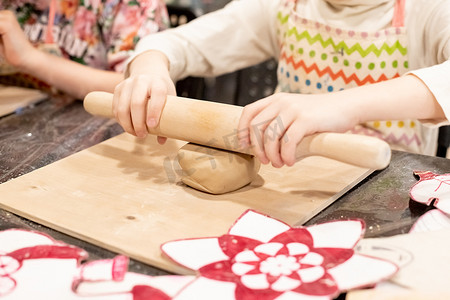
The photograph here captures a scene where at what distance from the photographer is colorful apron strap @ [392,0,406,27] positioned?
110 cm

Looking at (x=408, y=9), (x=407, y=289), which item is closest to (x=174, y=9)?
(x=408, y=9)

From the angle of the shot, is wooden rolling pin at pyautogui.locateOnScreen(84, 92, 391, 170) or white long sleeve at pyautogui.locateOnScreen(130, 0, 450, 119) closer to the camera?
wooden rolling pin at pyautogui.locateOnScreen(84, 92, 391, 170)

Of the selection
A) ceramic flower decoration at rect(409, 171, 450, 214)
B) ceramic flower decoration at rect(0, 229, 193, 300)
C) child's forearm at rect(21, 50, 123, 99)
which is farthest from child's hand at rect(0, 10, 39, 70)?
ceramic flower decoration at rect(409, 171, 450, 214)

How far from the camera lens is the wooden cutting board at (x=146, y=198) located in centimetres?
72

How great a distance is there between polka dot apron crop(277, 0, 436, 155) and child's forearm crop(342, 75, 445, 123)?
223mm

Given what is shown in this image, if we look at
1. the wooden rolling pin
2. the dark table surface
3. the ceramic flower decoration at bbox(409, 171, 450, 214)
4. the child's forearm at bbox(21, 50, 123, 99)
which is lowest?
the dark table surface

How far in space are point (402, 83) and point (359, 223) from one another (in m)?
0.30

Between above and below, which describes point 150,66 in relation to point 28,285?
above

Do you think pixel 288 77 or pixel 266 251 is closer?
pixel 266 251

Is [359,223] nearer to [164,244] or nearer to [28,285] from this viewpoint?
[164,244]

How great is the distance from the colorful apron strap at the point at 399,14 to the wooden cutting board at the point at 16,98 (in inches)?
31.3

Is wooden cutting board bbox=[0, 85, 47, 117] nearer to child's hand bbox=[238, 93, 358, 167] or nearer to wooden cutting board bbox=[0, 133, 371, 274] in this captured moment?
wooden cutting board bbox=[0, 133, 371, 274]

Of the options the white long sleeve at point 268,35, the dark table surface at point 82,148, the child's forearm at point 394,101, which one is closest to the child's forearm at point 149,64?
the white long sleeve at point 268,35

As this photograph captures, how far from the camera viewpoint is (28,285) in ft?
2.02
